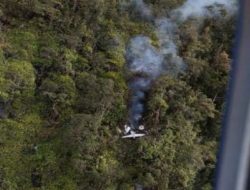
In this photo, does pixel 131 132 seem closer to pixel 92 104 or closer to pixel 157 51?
pixel 92 104

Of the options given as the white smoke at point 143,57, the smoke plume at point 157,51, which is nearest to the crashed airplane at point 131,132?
the smoke plume at point 157,51

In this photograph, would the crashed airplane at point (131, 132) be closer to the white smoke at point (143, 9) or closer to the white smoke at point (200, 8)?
the white smoke at point (143, 9)

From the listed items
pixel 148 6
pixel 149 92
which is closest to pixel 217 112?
pixel 149 92

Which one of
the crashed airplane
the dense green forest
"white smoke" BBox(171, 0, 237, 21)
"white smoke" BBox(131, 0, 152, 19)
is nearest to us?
the dense green forest

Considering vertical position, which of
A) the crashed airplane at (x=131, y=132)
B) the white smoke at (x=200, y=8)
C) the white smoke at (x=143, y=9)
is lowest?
the crashed airplane at (x=131, y=132)

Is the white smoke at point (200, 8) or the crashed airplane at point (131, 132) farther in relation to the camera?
the white smoke at point (200, 8)

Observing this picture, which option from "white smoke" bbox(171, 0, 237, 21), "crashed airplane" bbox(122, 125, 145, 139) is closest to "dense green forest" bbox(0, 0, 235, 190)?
"crashed airplane" bbox(122, 125, 145, 139)

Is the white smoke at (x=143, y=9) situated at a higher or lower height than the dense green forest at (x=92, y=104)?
higher

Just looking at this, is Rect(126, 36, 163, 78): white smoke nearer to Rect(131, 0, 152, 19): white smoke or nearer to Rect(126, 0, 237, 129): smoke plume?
Rect(126, 0, 237, 129): smoke plume
